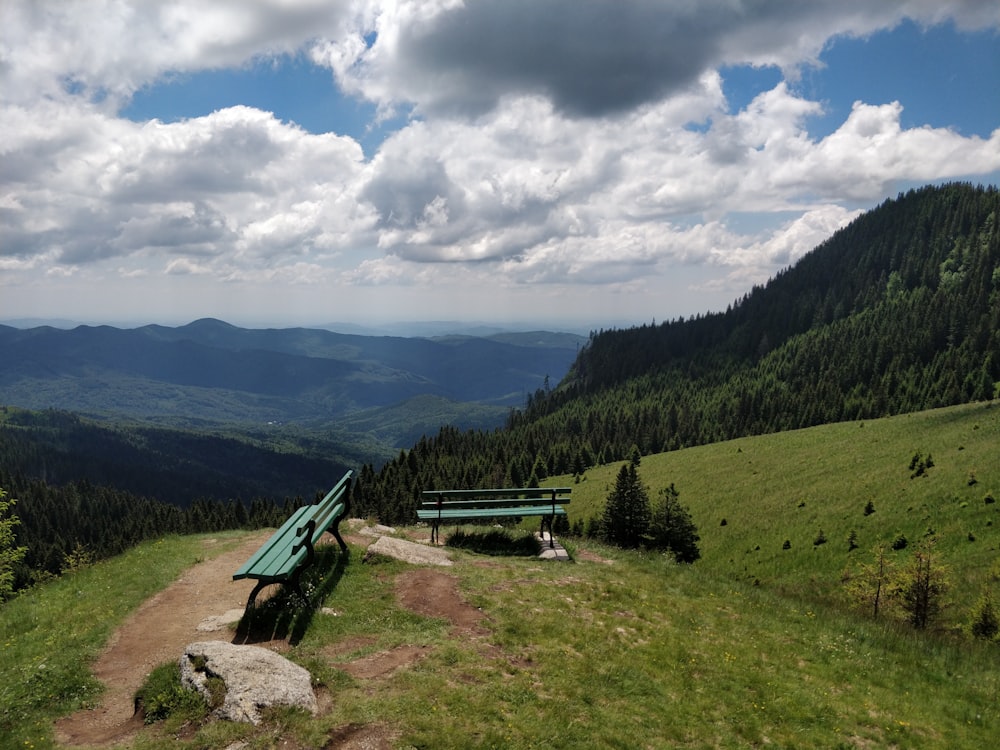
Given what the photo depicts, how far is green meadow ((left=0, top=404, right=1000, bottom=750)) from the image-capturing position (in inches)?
376

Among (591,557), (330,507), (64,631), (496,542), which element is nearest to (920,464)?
(591,557)

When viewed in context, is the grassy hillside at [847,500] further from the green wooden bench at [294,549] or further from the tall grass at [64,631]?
the tall grass at [64,631]

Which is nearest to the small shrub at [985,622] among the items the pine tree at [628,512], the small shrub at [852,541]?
the small shrub at [852,541]

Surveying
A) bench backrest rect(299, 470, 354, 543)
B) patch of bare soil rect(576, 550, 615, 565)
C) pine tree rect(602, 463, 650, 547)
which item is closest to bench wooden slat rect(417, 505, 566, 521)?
patch of bare soil rect(576, 550, 615, 565)

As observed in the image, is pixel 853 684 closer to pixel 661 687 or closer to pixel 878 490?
pixel 661 687

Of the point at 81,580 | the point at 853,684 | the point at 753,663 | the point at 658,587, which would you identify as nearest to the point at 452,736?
the point at 753,663

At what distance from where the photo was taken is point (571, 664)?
481 inches

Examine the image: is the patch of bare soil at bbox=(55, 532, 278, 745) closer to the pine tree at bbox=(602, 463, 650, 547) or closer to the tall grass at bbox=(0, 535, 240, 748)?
the tall grass at bbox=(0, 535, 240, 748)

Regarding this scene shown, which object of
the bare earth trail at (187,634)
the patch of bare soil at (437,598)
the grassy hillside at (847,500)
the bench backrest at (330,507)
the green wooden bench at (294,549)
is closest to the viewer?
the bare earth trail at (187,634)

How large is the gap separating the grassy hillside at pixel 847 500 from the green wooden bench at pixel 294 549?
16278mm

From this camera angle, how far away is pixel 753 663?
1350cm

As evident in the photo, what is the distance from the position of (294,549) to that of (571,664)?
7538mm

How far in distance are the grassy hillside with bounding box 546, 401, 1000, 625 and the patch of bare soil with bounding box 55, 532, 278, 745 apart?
1950 centimetres

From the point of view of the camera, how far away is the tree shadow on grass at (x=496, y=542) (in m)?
22.7
